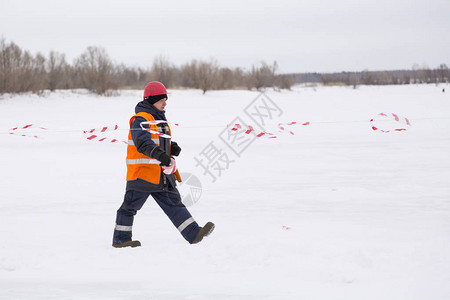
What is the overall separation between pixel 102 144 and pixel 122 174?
5.66m

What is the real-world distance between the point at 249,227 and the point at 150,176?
4.74ft

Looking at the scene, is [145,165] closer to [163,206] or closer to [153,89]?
[163,206]

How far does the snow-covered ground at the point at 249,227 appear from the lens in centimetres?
352

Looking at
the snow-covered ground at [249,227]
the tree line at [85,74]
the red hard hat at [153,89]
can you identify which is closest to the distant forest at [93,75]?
the tree line at [85,74]

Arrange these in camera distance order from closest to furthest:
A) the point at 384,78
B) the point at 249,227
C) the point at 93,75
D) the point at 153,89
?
1. the point at 153,89
2. the point at 249,227
3. the point at 93,75
4. the point at 384,78

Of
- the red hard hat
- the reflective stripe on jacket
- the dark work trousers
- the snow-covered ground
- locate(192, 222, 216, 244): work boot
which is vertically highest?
the red hard hat

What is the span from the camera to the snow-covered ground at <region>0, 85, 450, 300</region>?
3.52 metres

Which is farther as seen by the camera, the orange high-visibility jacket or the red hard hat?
the red hard hat

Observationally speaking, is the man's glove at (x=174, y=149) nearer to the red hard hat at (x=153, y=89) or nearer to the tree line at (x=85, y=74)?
the red hard hat at (x=153, y=89)

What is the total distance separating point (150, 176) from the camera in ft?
14.0

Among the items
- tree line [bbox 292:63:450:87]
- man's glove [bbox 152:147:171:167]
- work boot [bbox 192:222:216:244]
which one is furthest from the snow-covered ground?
tree line [bbox 292:63:450:87]

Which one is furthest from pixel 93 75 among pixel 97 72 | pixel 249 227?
pixel 249 227

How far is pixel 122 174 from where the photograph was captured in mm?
9242

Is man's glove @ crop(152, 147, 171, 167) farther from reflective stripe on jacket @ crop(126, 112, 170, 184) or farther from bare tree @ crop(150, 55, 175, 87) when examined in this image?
bare tree @ crop(150, 55, 175, 87)
